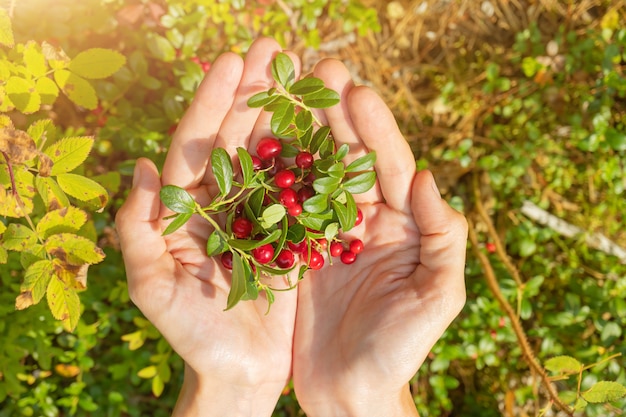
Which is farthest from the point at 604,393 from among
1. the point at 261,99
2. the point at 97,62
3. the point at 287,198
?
the point at 97,62

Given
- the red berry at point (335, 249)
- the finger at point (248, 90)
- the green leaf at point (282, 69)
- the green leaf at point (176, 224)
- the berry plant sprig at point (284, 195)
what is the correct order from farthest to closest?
the red berry at point (335, 249)
the finger at point (248, 90)
the green leaf at point (282, 69)
the berry plant sprig at point (284, 195)
the green leaf at point (176, 224)

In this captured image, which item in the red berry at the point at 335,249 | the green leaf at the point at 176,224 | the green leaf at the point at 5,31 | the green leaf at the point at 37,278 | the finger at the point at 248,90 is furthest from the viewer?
the red berry at the point at 335,249

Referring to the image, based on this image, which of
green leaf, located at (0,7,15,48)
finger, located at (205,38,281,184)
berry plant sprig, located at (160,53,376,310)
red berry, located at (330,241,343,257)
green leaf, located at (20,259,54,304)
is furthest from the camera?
red berry, located at (330,241,343,257)

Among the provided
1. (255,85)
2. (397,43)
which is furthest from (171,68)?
→ (397,43)

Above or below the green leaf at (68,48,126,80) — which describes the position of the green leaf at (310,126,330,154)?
below

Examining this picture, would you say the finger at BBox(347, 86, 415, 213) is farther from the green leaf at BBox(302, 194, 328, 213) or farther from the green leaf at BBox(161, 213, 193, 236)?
the green leaf at BBox(161, 213, 193, 236)

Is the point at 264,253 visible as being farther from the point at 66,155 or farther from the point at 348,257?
the point at 66,155

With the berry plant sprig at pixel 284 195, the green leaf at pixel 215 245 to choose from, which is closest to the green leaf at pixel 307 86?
the berry plant sprig at pixel 284 195

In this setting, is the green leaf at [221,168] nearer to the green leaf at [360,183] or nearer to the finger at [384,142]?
the green leaf at [360,183]

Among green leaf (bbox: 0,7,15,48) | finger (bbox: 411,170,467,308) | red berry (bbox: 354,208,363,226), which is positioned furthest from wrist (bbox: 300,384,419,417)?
green leaf (bbox: 0,7,15,48)
